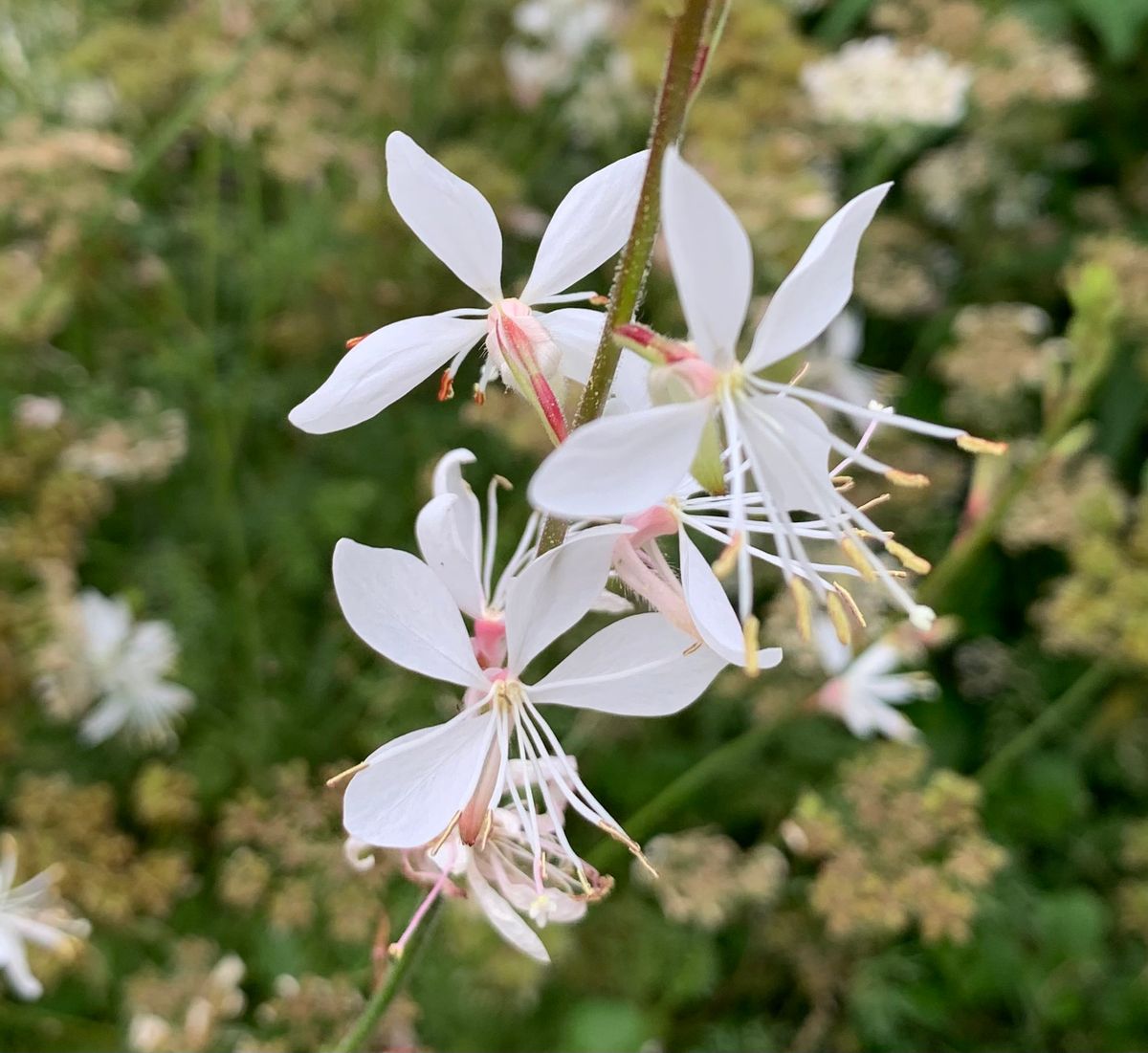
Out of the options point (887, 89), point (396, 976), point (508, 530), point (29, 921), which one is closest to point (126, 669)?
point (29, 921)

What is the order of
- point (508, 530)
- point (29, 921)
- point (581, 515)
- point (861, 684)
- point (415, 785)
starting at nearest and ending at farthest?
point (581, 515) → point (415, 785) → point (29, 921) → point (508, 530) → point (861, 684)

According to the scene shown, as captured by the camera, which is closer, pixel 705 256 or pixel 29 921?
pixel 705 256

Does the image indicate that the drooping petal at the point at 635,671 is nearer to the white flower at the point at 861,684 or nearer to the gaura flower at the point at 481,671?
the gaura flower at the point at 481,671

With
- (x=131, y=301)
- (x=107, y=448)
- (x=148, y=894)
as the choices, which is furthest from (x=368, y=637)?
(x=131, y=301)

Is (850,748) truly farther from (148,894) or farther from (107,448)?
(107,448)

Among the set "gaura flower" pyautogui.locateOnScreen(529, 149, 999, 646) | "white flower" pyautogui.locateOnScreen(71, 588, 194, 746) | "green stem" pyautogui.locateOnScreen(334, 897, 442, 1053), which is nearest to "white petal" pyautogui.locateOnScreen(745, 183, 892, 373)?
"gaura flower" pyautogui.locateOnScreen(529, 149, 999, 646)

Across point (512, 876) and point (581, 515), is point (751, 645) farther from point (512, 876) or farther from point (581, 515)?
point (512, 876)

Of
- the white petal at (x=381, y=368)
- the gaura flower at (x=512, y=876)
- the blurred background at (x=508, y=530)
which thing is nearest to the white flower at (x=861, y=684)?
the blurred background at (x=508, y=530)
